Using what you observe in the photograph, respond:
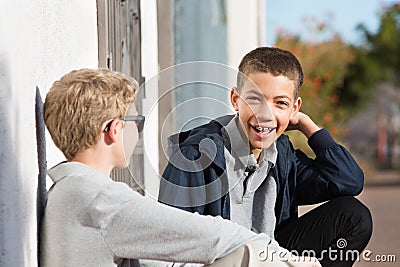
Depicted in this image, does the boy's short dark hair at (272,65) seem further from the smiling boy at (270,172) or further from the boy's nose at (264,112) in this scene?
the boy's nose at (264,112)

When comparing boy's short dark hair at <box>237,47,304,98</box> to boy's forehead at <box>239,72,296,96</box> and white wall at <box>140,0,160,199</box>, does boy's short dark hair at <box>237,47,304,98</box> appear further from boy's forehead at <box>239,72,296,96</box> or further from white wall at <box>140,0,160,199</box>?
white wall at <box>140,0,160,199</box>

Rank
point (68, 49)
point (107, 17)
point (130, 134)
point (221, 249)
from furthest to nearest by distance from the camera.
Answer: point (107, 17), point (68, 49), point (130, 134), point (221, 249)

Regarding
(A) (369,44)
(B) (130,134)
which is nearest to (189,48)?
(B) (130,134)

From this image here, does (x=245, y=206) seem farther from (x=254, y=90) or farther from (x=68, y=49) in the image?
(x=68, y=49)

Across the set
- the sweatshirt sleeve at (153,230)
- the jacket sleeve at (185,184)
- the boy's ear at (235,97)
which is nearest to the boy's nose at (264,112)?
the boy's ear at (235,97)

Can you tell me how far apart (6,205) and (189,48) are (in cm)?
576

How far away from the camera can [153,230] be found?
2.24m

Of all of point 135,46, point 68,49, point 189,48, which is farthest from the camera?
point 189,48

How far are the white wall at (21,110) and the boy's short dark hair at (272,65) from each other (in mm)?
753

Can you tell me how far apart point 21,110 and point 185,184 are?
0.81 m

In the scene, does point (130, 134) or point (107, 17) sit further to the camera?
point (107, 17)

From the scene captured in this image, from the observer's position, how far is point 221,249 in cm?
227

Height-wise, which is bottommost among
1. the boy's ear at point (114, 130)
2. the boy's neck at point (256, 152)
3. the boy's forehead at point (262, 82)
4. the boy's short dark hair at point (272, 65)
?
the boy's neck at point (256, 152)

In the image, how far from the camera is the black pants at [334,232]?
3334 millimetres
